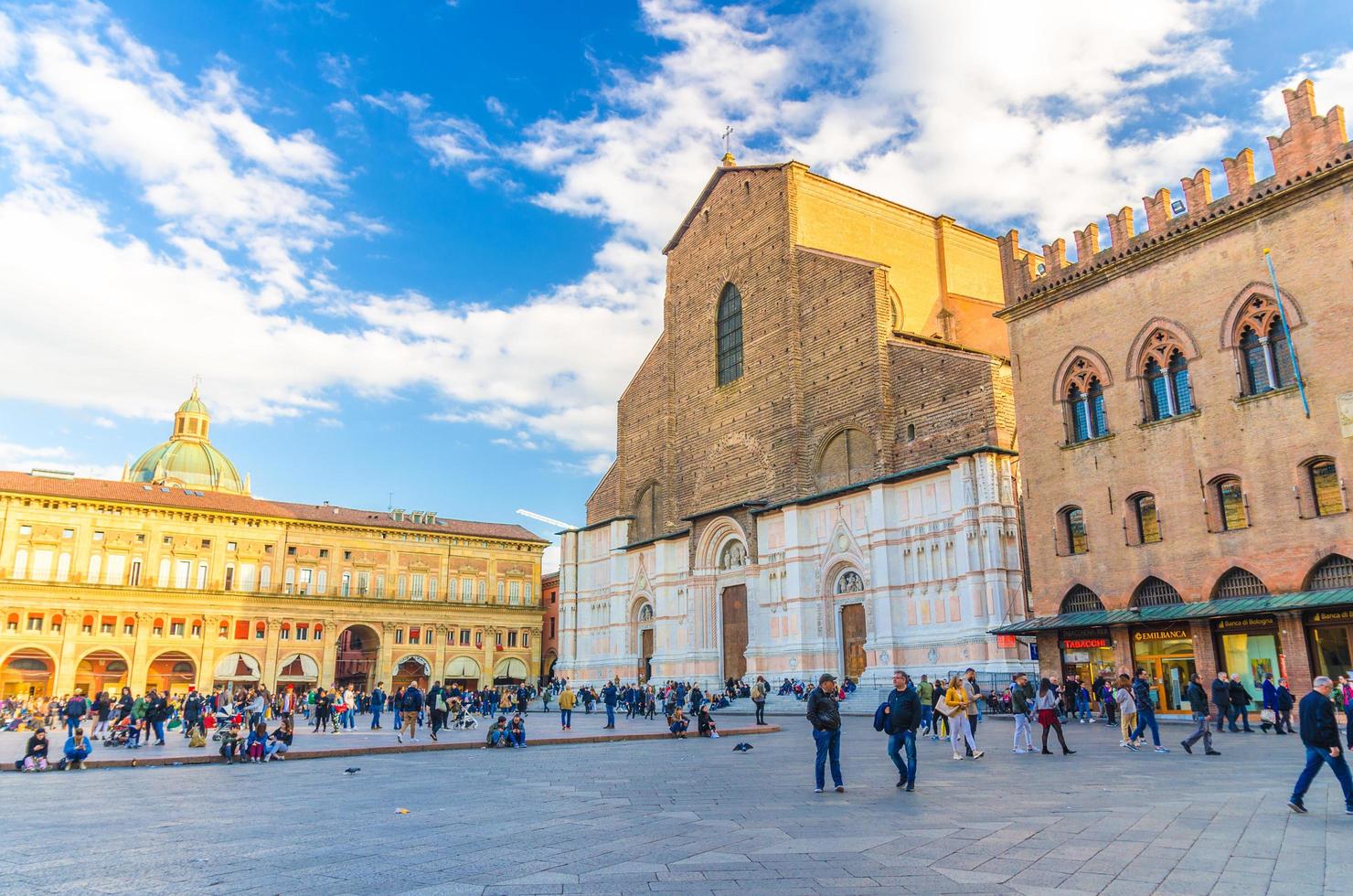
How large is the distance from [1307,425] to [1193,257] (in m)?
5.07

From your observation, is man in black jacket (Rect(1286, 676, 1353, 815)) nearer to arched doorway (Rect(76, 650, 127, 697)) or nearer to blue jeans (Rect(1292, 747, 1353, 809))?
blue jeans (Rect(1292, 747, 1353, 809))

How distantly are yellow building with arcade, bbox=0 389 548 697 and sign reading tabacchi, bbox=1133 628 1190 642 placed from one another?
1821 inches

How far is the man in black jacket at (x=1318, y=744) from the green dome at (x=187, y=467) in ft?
245

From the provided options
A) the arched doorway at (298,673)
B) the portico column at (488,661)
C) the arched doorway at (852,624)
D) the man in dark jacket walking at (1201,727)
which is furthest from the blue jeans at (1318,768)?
the portico column at (488,661)

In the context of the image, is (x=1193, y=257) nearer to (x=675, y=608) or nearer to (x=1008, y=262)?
(x=1008, y=262)

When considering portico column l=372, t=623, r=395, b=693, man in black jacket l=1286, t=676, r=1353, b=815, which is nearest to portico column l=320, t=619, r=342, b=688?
portico column l=372, t=623, r=395, b=693

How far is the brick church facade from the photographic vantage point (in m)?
30.1

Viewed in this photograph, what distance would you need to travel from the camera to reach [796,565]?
35.2 m

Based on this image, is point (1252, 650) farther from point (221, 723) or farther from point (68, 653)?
point (68, 653)

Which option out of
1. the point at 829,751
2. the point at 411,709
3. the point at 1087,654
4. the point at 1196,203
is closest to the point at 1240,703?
the point at 1087,654

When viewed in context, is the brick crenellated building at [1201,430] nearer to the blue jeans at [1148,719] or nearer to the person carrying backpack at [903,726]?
the blue jeans at [1148,719]

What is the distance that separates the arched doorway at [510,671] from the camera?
6194 centimetres

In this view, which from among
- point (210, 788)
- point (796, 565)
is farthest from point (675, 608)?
point (210, 788)

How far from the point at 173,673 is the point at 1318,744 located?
186ft
